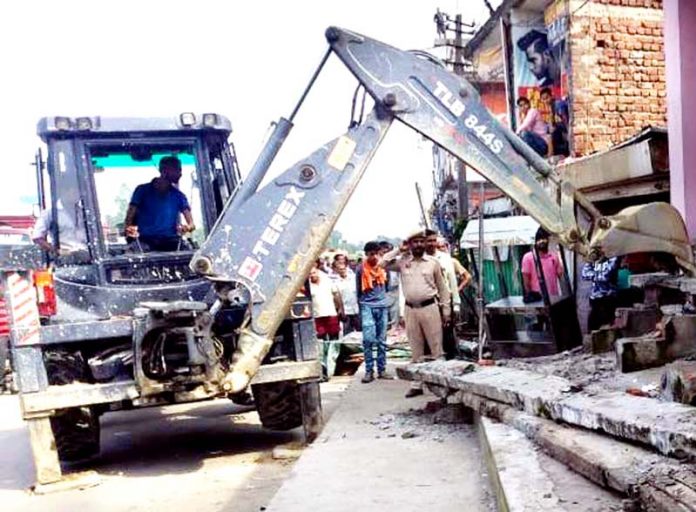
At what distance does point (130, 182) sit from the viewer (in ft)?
21.2

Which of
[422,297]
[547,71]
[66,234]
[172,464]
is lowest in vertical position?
[172,464]

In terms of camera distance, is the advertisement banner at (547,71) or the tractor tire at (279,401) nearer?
the tractor tire at (279,401)

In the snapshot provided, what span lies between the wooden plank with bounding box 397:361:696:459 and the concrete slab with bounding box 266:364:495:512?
399mm

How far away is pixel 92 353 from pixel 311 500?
2.43 m

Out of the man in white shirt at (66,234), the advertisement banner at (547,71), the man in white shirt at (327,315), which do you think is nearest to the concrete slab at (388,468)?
the man in white shirt at (66,234)

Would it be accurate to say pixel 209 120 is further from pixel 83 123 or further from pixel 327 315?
pixel 327 315

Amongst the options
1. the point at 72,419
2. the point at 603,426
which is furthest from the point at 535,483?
the point at 72,419

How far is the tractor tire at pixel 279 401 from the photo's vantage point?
6.40 meters

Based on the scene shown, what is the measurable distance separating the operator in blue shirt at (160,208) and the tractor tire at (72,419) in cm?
122

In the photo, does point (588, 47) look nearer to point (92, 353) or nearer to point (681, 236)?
point (681, 236)

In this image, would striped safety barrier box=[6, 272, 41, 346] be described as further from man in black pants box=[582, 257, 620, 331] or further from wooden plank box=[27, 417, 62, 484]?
man in black pants box=[582, 257, 620, 331]

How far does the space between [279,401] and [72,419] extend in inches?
65.9

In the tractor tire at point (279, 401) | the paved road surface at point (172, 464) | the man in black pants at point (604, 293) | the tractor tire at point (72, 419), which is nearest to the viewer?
the paved road surface at point (172, 464)

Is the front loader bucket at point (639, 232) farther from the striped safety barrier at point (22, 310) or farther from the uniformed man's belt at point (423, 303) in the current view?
the striped safety barrier at point (22, 310)
